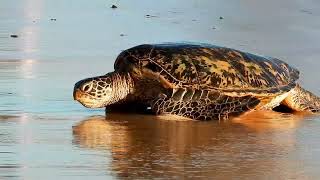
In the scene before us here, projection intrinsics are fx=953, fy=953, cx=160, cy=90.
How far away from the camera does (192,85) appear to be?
27.8ft

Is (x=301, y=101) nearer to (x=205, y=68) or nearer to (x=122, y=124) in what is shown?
(x=205, y=68)

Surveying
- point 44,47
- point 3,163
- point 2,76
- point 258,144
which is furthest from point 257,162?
point 44,47

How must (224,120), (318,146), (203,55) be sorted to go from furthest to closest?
(203,55)
(224,120)
(318,146)

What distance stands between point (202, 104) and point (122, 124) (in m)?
0.82

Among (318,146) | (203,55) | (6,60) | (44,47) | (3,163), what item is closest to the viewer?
(3,163)

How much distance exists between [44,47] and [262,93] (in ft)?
17.5

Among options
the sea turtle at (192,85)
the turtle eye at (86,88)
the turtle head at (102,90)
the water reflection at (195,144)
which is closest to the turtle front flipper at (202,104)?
the sea turtle at (192,85)

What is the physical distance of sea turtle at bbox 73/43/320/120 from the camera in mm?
8391

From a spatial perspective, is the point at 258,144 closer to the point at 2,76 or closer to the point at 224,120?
the point at 224,120

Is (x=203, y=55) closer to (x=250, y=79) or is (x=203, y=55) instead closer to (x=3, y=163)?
(x=250, y=79)

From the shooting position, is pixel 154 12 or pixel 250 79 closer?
pixel 250 79

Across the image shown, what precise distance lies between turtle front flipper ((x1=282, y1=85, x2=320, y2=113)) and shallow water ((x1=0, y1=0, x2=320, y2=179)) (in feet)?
0.75

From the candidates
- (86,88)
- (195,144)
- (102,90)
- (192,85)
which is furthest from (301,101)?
(195,144)

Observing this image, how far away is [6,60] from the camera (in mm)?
11852
